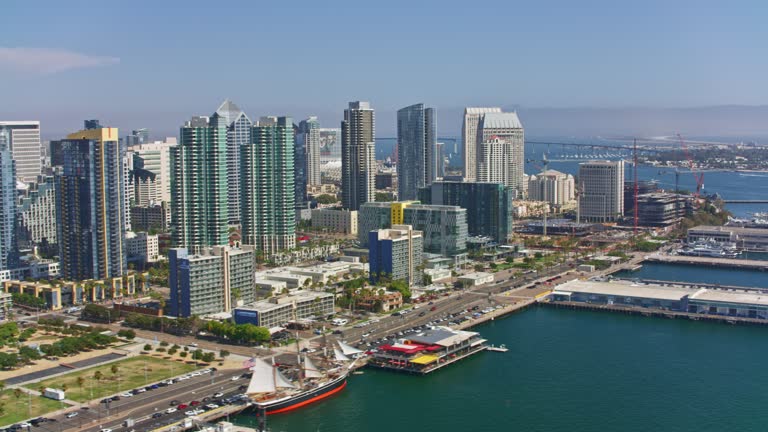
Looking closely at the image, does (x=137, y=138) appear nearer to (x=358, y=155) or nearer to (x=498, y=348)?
(x=358, y=155)

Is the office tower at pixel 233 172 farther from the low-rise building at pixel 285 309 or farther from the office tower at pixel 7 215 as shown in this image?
the low-rise building at pixel 285 309

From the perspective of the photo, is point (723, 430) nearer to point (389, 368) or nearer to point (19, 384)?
point (389, 368)

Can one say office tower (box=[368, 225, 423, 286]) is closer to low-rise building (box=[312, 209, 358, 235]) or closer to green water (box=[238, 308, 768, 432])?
green water (box=[238, 308, 768, 432])

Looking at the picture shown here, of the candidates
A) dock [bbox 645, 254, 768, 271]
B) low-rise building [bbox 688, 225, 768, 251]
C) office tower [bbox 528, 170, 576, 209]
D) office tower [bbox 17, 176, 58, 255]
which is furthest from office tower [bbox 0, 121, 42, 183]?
low-rise building [bbox 688, 225, 768, 251]

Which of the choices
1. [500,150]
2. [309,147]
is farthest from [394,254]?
[309,147]

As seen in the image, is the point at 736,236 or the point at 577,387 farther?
the point at 736,236

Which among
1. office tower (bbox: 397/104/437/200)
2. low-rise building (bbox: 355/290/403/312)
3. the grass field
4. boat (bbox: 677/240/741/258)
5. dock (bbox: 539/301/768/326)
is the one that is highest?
office tower (bbox: 397/104/437/200)
